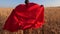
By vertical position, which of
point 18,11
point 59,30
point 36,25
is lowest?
point 59,30

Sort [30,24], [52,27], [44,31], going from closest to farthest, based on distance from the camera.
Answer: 1. [30,24]
2. [44,31]
3. [52,27]

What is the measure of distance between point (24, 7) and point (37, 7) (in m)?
0.18

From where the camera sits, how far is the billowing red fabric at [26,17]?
3.10 m

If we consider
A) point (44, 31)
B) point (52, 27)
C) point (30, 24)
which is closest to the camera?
point (30, 24)

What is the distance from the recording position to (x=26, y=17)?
3.10 m

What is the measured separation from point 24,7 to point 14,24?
27 cm

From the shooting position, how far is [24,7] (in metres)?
3.17

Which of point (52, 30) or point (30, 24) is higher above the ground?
point (30, 24)

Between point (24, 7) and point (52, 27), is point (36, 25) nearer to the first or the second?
point (24, 7)

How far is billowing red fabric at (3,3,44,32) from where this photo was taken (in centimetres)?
310

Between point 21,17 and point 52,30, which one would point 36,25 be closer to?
point 21,17

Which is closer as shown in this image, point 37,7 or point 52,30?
point 37,7

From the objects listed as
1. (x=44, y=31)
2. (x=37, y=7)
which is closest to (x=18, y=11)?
(x=37, y=7)

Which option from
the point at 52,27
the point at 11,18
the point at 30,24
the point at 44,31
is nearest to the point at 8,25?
the point at 11,18
